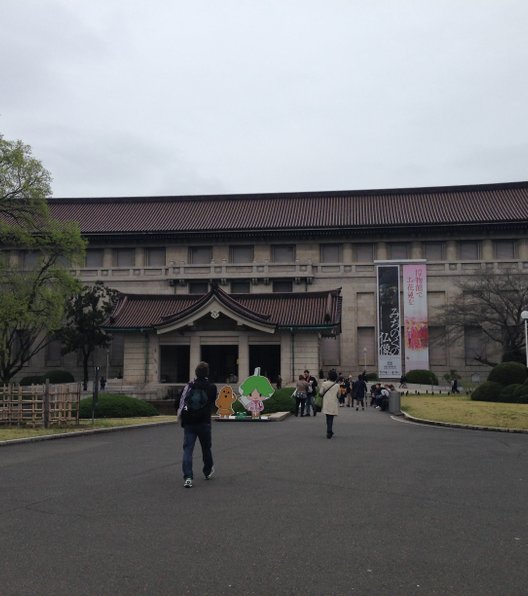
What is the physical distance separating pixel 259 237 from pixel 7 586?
1897 inches

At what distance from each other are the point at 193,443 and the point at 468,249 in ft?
150

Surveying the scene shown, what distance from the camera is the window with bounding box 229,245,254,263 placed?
52812mm

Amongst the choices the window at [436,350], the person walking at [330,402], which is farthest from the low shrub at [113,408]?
the window at [436,350]

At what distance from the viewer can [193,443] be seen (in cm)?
860

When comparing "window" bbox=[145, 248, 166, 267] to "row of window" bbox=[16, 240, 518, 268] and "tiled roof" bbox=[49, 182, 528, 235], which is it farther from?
"tiled roof" bbox=[49, 182, 528, 235]

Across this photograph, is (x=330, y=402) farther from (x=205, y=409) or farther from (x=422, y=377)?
(x=422, y=377)

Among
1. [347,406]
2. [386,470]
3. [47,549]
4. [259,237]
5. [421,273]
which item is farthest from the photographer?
[259,237]

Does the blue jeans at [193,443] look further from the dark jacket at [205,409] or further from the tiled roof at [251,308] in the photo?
the tiled roof at [251,308]

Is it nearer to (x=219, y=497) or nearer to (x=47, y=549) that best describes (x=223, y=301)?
(x=219, y=497)

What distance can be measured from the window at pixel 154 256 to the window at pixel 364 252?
54.1 ft

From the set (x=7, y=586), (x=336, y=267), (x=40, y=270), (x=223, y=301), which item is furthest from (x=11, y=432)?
(x=336, y=267)

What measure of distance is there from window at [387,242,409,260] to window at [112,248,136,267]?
2167 cm

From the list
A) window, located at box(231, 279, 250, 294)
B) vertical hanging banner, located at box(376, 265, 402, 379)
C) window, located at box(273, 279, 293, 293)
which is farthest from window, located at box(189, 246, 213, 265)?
vertical hanging banner, located at box(376, 265, 402, 379)

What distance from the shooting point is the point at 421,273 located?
48.9m
